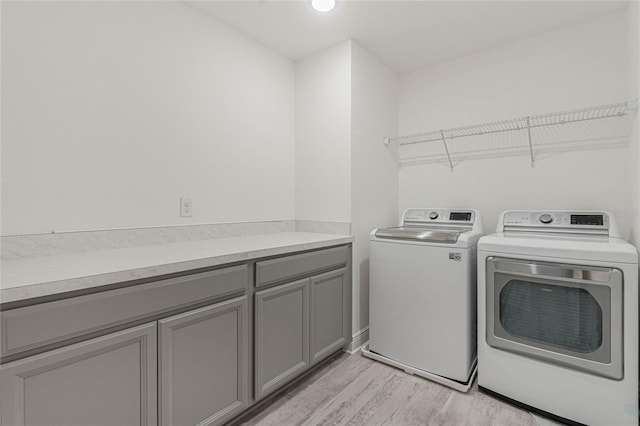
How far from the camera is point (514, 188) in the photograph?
234 cm

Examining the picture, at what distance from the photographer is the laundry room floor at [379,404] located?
5.26ft

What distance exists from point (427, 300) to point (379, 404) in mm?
685

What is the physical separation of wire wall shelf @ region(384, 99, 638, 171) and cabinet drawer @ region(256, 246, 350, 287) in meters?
1.16

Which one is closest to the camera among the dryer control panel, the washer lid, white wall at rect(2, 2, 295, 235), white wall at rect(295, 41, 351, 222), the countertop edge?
the countertop edge

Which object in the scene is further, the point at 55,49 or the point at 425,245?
the point at 425,245

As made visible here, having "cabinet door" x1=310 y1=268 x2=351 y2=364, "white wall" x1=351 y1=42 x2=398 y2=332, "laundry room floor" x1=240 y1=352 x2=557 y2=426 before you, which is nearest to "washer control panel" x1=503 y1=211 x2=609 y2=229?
"white wall" x1=351 y1=42 x2=398 y2=332

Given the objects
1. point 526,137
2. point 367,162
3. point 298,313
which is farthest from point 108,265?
point 526,137

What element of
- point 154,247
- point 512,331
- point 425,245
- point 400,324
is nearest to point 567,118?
point 425,245

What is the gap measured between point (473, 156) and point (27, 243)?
2.86m

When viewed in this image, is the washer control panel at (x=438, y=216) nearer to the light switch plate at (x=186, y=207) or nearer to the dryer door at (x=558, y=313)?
the dryer door at (x=558, y=313)

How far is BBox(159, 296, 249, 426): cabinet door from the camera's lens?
1.25 meters

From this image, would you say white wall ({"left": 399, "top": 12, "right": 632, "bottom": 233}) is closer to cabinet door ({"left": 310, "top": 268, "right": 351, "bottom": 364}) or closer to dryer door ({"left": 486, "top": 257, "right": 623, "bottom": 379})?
dryer door ({"left": 486, "top": 257, "right": 623, "bottom": 379})

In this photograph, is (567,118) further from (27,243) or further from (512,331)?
(27,243)

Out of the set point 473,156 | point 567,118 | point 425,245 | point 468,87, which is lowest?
point 425,245
